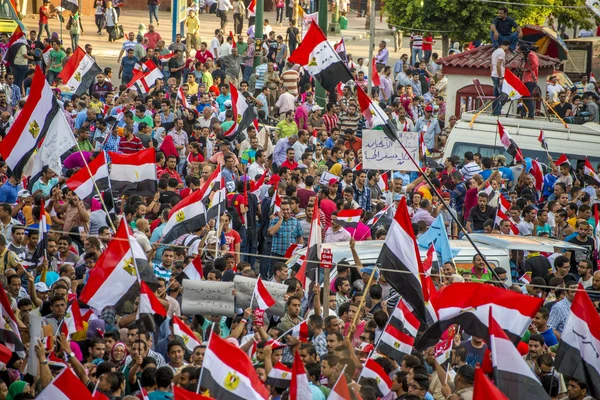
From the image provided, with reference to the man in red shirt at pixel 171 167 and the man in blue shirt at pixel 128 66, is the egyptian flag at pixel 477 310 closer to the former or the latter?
the man in red shirt at pixel 171 167

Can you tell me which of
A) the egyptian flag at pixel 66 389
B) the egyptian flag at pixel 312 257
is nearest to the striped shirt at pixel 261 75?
the egyptian flag at pixel 312 257

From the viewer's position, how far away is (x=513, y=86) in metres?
20.7

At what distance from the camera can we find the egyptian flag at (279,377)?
31.5 ft

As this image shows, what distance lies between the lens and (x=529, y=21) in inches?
1216

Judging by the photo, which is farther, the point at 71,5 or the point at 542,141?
the point at 71,5

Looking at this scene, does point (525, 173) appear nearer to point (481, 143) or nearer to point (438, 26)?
point (481, 143)

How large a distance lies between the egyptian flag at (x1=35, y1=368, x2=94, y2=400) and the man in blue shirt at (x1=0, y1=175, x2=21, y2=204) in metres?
7.39

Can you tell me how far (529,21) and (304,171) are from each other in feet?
51.5

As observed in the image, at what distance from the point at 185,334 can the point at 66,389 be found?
7.76 feet

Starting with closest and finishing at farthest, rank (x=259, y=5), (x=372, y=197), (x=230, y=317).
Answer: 1. (x=230, y=317)
2. (x=372, y=197)
3. (x=259, y=5)

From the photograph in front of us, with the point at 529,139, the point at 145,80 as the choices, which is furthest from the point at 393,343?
the point at 145,80

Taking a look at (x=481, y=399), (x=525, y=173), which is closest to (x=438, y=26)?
(x=525, y=173)

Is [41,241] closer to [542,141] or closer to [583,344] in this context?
[583,344]

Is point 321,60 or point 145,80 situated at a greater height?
point 321,60
